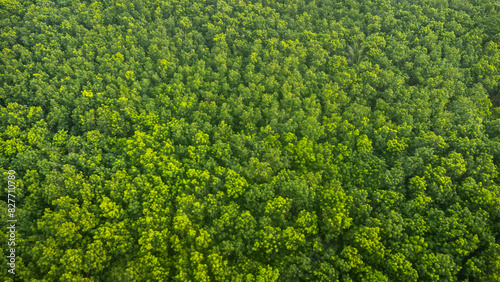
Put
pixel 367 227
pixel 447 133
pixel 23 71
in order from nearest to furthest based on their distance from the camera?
pixel 367 227 → pixel 447 133 → pixel 23 71

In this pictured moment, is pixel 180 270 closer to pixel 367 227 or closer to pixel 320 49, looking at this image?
pixel 367 227

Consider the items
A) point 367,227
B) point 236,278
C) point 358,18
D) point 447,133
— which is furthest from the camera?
point 358,18

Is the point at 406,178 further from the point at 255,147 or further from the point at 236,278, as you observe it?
the point at 236,278

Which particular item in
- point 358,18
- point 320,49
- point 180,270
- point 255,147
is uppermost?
point 358,18

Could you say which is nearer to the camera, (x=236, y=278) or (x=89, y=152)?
(x=236, y=278)

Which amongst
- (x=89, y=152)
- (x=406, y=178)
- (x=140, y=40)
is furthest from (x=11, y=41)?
(x=406, y=178)

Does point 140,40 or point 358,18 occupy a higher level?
point 358,18
